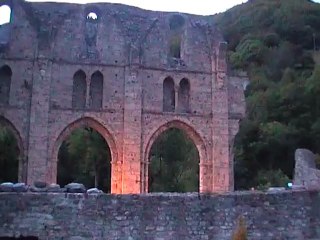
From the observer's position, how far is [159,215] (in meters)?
10.8

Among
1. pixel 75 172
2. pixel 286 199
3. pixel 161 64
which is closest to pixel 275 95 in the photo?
pixel 75 172

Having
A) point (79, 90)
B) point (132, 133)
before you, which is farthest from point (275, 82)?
point (79, 90)

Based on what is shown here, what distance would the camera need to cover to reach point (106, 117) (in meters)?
22.5

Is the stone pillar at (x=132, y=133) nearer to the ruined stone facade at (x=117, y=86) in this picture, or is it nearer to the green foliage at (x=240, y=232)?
the ruined stone facade at (x=117, y=86)

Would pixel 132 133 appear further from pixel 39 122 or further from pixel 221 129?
pixel 221 129

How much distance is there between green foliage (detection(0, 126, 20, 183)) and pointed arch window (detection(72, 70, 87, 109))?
29.0 feet

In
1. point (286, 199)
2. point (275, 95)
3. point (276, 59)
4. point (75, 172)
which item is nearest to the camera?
point (286, 199)

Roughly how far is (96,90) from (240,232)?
45.1 ft

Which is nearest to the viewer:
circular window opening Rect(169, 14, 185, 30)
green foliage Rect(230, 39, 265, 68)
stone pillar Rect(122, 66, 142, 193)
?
stone pillar Rect(122, 66, 142, 193)

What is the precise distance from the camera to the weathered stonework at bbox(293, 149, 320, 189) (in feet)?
41.8

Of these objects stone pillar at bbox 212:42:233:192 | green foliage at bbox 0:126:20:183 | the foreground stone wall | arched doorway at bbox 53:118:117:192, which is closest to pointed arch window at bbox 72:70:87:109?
stone pillar at bbox 212:42:233:192

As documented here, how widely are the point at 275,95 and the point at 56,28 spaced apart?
19.7 m

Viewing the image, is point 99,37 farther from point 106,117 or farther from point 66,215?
point 66,215

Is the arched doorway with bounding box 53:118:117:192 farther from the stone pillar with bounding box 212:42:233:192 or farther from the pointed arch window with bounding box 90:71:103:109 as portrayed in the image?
the stone pillar with bounding box 212:42:233:192
